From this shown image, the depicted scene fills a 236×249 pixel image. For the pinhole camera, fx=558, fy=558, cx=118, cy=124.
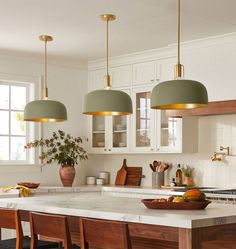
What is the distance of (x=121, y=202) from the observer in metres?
4.22

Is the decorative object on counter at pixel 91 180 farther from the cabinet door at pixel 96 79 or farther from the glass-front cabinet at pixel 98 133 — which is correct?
the cabinet door at pixel 96 79

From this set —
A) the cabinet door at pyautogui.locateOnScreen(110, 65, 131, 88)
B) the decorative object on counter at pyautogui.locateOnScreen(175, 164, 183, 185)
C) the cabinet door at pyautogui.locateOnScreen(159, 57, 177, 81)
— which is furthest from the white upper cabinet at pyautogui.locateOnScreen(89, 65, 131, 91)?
the decorative object on counter at pyautogui.locateOnScreen(175, 164, 183, 185)

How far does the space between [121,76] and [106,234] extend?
4.62 meters

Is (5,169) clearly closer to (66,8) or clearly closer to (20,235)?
(66,8)

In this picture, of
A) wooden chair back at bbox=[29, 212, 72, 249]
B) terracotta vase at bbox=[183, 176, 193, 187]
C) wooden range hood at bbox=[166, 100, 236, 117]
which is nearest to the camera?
wooden chair back at bbox=[29, 212, 72, 249]

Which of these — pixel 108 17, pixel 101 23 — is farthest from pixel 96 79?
pixel 108 17

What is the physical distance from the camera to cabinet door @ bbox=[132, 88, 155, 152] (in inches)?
278

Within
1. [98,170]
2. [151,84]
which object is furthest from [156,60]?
[98,170]

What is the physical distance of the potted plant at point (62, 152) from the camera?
24.1 feet

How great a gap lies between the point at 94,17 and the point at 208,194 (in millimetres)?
2149

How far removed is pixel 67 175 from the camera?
7352 mm

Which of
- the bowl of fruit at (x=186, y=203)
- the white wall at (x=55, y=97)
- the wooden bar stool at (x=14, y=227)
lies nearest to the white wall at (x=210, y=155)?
the white wall at (x=55, y=97)

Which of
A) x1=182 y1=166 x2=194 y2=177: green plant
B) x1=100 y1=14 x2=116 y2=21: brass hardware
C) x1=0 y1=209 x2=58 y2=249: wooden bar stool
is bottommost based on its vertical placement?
x1=0 y1=209 x2=58 y2=249: wooden bar stool

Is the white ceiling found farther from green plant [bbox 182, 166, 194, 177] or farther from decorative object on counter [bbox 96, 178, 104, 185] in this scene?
decorative object on counter [bbox 96, 178, 104, 185]
